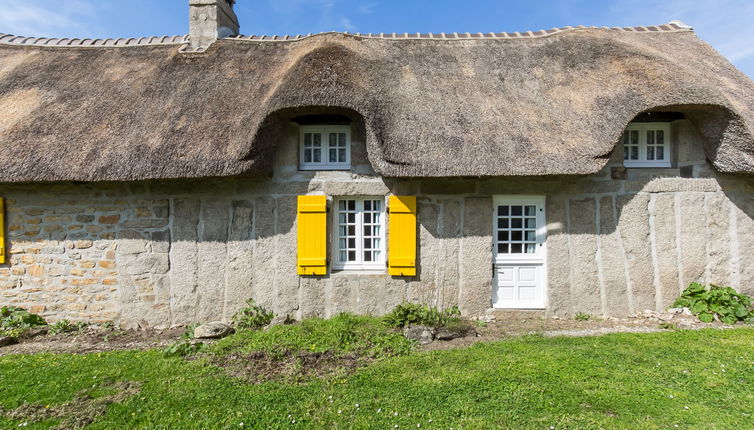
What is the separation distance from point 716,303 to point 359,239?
5.06 metres

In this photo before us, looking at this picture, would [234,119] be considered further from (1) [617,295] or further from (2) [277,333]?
(1) [617,295]

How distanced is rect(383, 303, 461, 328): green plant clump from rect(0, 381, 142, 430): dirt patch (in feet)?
9.82

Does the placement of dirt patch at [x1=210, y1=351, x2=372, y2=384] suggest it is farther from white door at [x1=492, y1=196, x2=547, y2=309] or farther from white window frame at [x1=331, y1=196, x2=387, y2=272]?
white door at [x1=492, y1=196, x2=547, y2=309]

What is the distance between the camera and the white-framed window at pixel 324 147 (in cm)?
592

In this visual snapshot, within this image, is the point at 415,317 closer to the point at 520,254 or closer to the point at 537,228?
the point at 520,254

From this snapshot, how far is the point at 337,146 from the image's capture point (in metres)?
5.96

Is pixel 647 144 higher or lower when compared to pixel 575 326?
higher

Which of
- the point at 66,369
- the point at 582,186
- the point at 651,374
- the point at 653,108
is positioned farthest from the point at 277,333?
the point at 653,108

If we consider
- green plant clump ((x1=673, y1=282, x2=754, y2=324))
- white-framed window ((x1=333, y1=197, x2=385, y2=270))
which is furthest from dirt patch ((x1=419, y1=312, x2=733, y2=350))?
white-framed window ((x1=333, y1=197, x2=385, y2=270))

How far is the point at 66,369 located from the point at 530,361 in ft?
16.0

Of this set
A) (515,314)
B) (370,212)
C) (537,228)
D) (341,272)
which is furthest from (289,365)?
(537,228)

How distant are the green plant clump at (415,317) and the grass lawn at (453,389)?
0.84m

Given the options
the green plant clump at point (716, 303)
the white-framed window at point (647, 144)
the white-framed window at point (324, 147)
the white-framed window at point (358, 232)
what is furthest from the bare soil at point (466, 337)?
the white-framed window at point (324, 147)

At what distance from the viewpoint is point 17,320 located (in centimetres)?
565
